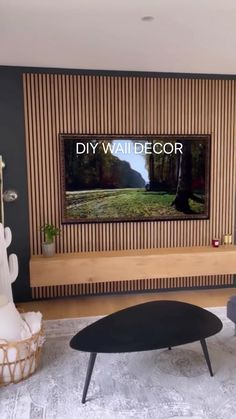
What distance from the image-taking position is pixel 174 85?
169 inches

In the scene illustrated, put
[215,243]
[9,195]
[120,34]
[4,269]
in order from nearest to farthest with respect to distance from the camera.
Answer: [120,34], [4,269], [9,195], [215,243]

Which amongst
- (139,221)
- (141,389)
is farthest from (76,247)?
(141,389)

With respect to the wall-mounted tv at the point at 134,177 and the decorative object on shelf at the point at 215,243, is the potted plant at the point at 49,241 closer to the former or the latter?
the wall-mounted tv at the point at 134,177

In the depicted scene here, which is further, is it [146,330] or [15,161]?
[15,161]

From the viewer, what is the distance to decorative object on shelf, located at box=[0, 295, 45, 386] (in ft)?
8.30

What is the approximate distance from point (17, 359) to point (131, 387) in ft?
2.66

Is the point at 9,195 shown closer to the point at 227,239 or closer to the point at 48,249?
the point at 48,249

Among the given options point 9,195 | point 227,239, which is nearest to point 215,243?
point 227,239

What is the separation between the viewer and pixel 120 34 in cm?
296

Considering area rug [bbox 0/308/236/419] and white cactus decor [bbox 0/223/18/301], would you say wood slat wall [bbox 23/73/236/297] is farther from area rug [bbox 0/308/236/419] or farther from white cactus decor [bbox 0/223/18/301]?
area rug [bbox 0/308/236/419]

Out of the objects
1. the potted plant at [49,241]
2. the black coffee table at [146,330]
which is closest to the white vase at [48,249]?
the potted plant at [49,241]

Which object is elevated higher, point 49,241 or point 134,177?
point 134,177

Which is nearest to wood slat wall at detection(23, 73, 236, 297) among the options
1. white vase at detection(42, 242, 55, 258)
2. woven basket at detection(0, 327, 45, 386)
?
white vase at detection(42, 242, 55, 258)

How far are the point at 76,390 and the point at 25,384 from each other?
1.22 ft
